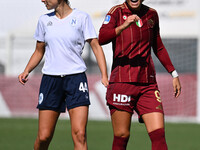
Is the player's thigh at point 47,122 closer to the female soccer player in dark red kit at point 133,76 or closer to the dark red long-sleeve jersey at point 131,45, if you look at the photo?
the female soccer player in dark red kit at point 133,76

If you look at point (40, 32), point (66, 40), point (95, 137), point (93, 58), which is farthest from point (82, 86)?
point (93, 58)

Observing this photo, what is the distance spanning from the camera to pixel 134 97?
621 cm

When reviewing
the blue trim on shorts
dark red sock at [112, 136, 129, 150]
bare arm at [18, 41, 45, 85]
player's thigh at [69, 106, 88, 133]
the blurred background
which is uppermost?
bare arm at [18, 41, 45, 85]

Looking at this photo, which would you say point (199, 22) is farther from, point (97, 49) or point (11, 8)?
point (97, 49)

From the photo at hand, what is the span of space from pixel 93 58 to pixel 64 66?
1288 cm

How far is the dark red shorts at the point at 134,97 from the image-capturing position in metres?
6.16

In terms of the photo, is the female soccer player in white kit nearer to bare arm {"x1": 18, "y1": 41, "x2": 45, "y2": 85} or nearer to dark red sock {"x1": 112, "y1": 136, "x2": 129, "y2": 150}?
bare arm {"x1": 18, "y1": 41, "x2": 45, "y2": 85}

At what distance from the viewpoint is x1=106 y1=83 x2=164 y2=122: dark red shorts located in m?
6.16

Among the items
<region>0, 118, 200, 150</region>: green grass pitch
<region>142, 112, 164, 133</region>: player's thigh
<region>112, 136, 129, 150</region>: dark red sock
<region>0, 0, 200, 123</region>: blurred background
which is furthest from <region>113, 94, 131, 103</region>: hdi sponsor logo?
<region>0, 0, 200, 123</region>: blurred background

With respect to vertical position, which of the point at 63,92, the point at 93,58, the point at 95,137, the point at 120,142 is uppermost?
the point at 63,92

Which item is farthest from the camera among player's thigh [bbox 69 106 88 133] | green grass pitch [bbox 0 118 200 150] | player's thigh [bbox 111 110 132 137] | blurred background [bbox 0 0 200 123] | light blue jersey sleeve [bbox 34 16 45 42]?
blurred background [bbox 0 0 200 123]

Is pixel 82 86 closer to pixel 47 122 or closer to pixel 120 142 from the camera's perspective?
pixel 47 122

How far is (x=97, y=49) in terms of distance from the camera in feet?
21.4

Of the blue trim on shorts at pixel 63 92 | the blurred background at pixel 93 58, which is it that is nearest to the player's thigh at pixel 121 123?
the blue trim on shorts at pixel 63 92
